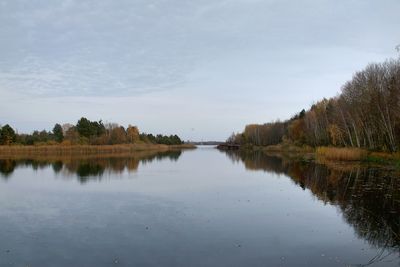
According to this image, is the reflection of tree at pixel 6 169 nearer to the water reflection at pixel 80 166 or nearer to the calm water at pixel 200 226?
the water reflection at pixel 80 166

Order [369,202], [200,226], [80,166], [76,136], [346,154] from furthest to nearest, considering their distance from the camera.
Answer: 1. [76,136]
2. [346,154]
3. [80,166]
4. [369,202]
5. [200,226]

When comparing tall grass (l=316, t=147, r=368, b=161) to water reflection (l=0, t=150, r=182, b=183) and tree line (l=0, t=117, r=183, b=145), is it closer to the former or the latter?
water reflection (l=0, t=150, r=182, b=183)

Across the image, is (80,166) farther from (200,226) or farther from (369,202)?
(369,202)

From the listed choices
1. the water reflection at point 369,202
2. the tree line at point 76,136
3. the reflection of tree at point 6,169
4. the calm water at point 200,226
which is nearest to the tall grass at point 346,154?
the water reflection at point 369,202

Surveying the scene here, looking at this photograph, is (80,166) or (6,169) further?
(80,166)

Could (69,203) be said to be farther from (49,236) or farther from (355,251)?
(355,251)

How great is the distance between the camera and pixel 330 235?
403 inches

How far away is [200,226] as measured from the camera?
36.6 ft

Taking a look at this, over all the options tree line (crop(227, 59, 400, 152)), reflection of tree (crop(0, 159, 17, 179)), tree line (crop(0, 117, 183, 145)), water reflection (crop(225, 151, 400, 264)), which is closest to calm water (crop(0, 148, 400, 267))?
water reflection (crop(225, 151, 400, 264))

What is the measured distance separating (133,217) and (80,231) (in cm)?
224

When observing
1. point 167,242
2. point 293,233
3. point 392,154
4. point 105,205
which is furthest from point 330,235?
point 392,154

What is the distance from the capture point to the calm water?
827 cm

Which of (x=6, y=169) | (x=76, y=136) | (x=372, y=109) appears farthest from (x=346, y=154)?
(x=76, y=136)

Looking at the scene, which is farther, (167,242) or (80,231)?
(80,231)
